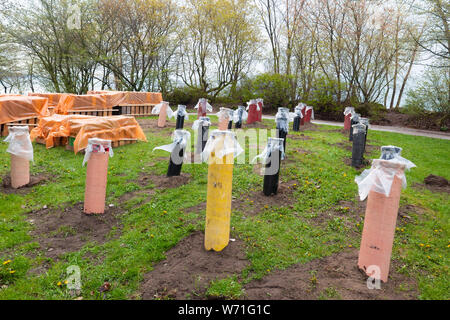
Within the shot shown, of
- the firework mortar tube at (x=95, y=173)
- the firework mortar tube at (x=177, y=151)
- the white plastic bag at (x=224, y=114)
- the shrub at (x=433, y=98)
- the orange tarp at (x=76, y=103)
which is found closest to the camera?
the firework mortar tube at (x=95, y=173)

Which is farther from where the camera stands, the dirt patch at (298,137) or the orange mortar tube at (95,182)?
the dirt patch at (298,137)

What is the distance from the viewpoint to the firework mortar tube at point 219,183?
4.06 m

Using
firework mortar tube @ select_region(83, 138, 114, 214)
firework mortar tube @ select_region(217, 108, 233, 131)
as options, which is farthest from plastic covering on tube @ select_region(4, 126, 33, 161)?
firework mortar tube @ select_region(217, 108, 233, 131)

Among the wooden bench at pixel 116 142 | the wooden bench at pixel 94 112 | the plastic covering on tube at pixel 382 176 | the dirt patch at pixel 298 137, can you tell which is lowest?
the wooden bench at pixel 116 142

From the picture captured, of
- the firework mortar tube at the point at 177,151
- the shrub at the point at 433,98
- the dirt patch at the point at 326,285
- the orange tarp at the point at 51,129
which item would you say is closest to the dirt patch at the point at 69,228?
the firework mortar tube at the point at 177,151

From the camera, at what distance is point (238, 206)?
5840 mm

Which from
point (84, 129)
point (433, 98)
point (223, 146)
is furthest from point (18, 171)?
point (433, 98)

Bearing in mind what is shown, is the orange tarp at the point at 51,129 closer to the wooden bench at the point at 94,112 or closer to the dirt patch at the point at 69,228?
the wooden bench at the point at 94,112

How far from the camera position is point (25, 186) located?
6.81 m

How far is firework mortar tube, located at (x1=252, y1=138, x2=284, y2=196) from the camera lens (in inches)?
243

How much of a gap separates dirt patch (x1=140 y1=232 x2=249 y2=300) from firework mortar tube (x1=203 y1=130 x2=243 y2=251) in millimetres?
191

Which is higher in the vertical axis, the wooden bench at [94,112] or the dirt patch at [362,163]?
the wooden bench at [94,112]

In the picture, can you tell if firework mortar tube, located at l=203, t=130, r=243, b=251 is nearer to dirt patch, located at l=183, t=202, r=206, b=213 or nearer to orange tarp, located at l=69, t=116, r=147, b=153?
dirt patch, located at l=183, t=202, r=206, b=213

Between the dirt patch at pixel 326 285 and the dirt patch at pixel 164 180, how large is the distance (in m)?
3.53
